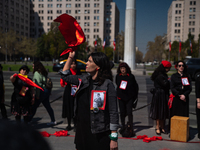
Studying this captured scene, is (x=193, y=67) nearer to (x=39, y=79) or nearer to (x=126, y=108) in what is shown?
(x=126, y=108)

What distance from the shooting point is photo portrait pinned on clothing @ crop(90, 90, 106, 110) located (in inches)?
108

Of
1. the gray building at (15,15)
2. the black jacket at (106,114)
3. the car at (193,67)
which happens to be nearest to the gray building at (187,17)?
the gray building at (15,15)

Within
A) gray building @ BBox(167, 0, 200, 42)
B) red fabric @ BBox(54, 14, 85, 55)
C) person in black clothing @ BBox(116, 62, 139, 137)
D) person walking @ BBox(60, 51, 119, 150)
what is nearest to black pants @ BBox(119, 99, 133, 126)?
person in black clothing @ BBox(116, 62, 139, 137)

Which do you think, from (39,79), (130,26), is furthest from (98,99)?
(130,26)

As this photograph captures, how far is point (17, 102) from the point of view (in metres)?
5.43

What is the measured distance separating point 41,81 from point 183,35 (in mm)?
119004

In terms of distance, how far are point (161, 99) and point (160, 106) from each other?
180 mm

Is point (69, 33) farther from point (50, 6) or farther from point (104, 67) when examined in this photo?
point (50, 6)

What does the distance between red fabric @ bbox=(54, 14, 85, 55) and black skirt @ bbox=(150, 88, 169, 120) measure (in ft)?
10.9

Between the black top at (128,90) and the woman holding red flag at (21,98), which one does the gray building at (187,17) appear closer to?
the black top at (128,90)

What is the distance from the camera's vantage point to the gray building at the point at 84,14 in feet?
394

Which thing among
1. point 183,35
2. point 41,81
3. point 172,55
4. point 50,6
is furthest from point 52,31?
point 183,35

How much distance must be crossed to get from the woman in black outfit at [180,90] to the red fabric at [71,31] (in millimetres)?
3365

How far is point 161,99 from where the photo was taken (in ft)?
18.7
